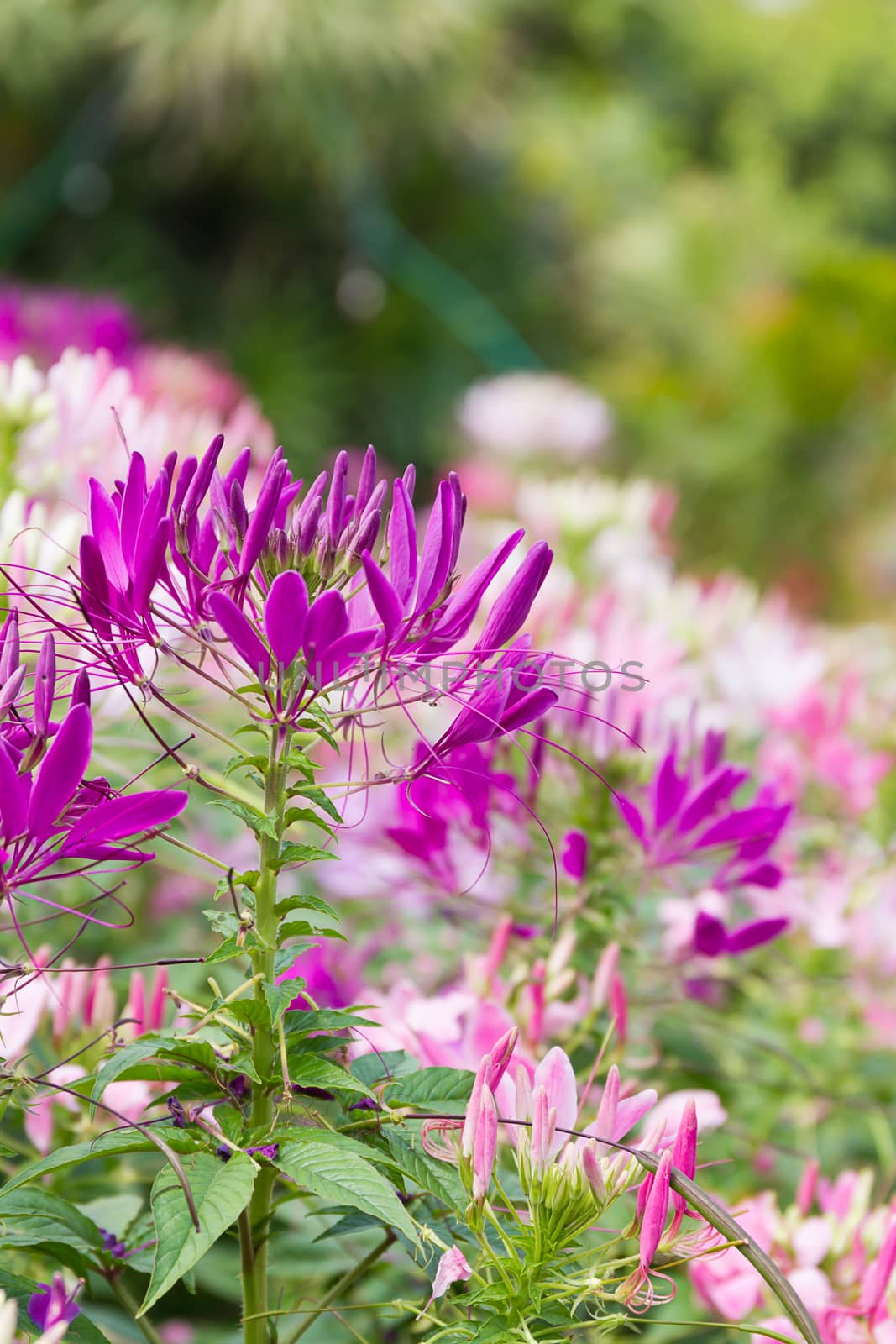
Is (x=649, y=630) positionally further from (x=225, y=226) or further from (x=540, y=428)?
(x=225, y=226)

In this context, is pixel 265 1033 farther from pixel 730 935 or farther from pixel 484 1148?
pixel 730 935

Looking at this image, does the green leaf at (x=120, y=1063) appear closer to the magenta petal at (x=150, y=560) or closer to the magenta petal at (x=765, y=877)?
the magenta petal at (x=150, y=560)

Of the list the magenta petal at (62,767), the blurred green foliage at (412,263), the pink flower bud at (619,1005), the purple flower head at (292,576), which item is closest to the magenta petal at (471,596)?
the purple flower head at (292,576)

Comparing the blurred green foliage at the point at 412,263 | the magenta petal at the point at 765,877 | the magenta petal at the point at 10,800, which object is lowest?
the magenta petal at the point at 10,800

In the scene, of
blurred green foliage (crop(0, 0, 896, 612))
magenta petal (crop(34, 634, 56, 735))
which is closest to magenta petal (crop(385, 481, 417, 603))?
magenta petal (crop(34, 634, 56, 735))

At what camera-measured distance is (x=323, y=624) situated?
0.34m

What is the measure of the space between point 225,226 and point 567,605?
168 inches

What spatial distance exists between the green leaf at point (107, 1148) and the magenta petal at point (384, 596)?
161 mm

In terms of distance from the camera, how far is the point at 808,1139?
82 centimetres

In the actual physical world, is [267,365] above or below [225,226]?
below

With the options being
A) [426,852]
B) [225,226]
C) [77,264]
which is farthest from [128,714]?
[225,226]

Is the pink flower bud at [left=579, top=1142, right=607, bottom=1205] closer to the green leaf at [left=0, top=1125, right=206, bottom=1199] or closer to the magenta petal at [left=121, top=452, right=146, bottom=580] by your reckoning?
the green leaf at [left=0, top=1125, right=206, bottom=1199]

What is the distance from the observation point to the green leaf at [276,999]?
34cm

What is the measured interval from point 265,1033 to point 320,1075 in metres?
0.02
